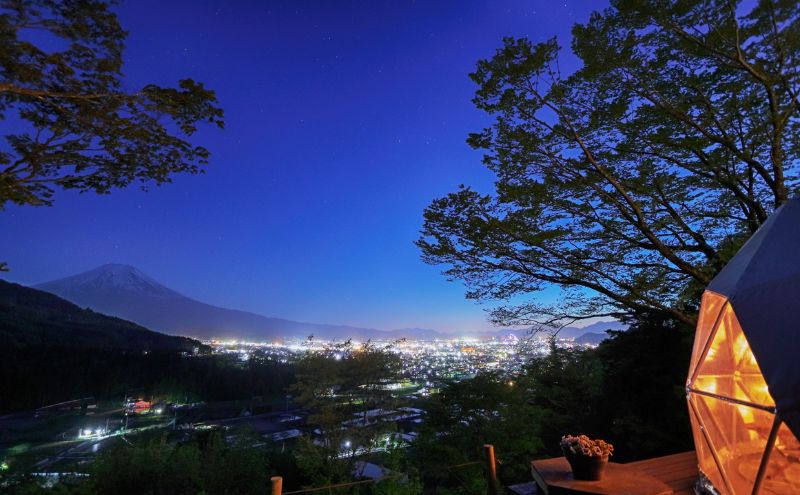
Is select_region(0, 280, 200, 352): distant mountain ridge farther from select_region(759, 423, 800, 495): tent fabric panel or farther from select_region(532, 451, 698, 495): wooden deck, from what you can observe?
select_region(759, 423, 800, 495): tent fabric panel

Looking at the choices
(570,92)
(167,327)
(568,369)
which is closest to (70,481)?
(570,92)

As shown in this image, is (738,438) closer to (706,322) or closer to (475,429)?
(706,322)

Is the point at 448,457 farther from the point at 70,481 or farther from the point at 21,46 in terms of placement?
the point at 21,46

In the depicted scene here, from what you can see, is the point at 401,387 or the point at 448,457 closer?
the point at 448,457

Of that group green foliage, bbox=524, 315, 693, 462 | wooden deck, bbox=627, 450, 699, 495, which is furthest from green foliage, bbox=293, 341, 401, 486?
wooden deck, bbox=627, 450, 699, 495

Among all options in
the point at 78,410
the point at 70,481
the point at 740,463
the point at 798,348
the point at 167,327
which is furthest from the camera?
the point at 167,327

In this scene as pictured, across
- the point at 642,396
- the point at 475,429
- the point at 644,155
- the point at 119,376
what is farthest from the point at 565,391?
the point at 119,376
